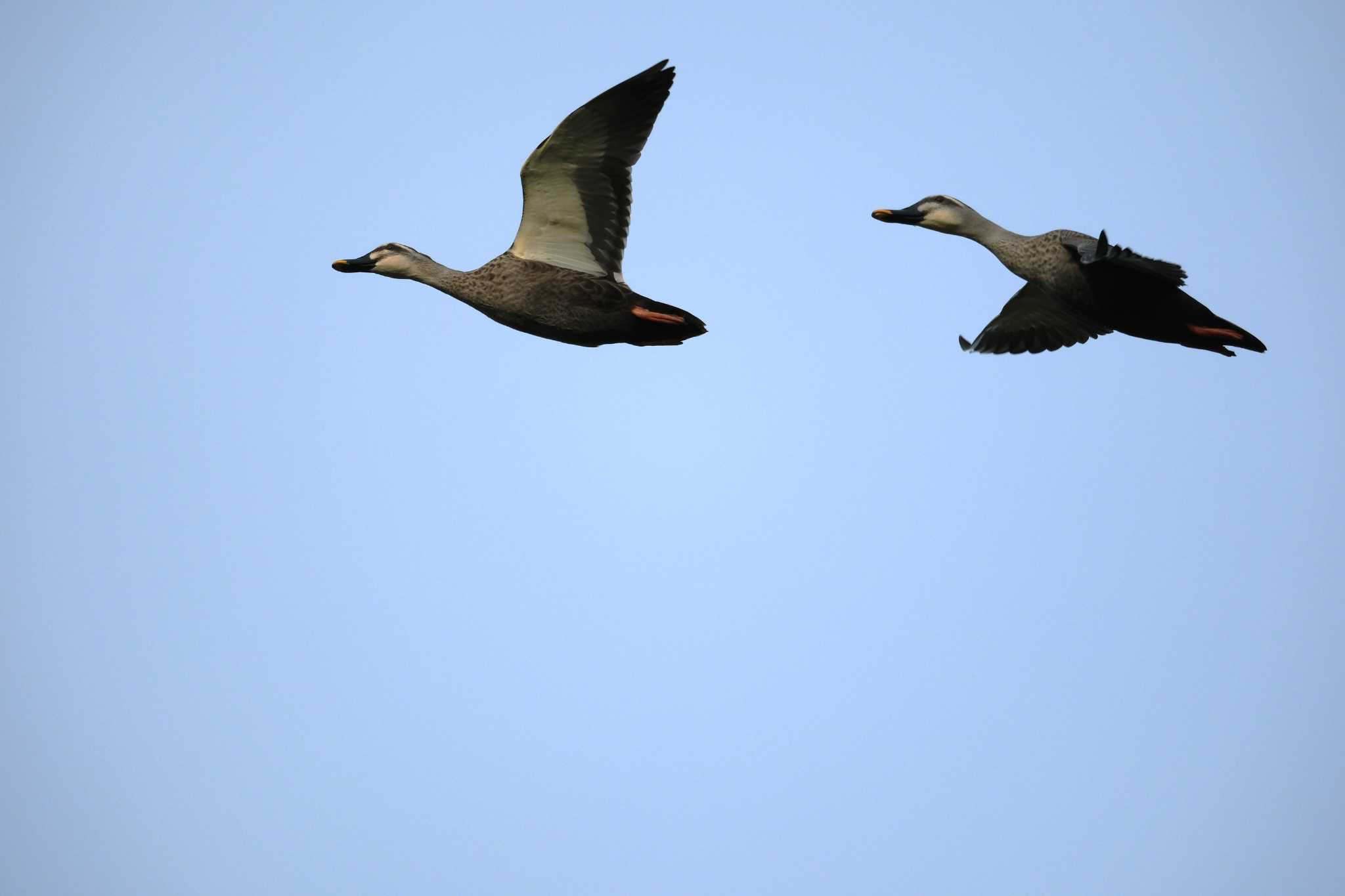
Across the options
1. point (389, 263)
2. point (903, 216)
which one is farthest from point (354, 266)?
point (903, 216)

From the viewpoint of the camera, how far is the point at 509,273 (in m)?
18.4

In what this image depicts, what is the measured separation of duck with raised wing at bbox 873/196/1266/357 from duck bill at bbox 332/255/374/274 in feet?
18.5

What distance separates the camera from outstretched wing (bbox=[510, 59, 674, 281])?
1802cm

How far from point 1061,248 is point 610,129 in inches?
192

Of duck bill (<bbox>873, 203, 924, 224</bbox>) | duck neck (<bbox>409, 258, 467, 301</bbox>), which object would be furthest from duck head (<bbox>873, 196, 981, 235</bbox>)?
duck neck (<bbox>409, 258, 467, 301</bbox>)

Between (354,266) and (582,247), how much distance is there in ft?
8.51

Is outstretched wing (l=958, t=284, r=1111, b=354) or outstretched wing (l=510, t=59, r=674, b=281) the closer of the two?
outstretched wing (l=510, t=59, r=674, b=281)

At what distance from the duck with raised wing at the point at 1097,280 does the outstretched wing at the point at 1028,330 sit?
178 mm

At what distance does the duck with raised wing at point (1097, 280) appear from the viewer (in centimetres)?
1762

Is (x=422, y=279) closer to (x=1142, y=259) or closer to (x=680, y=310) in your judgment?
(x=680, y=310)

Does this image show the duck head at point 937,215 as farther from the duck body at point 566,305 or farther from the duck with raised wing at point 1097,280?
the duck body at point 566,305

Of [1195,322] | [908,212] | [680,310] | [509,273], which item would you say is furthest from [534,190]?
[1195,322]

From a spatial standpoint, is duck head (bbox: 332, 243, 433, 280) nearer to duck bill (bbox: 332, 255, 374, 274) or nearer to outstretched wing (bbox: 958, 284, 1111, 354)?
duck bill (bbox: 332, 255, 374, 274)

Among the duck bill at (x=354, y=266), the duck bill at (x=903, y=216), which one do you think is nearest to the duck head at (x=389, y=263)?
the duck bill at (x=354, y=266)
